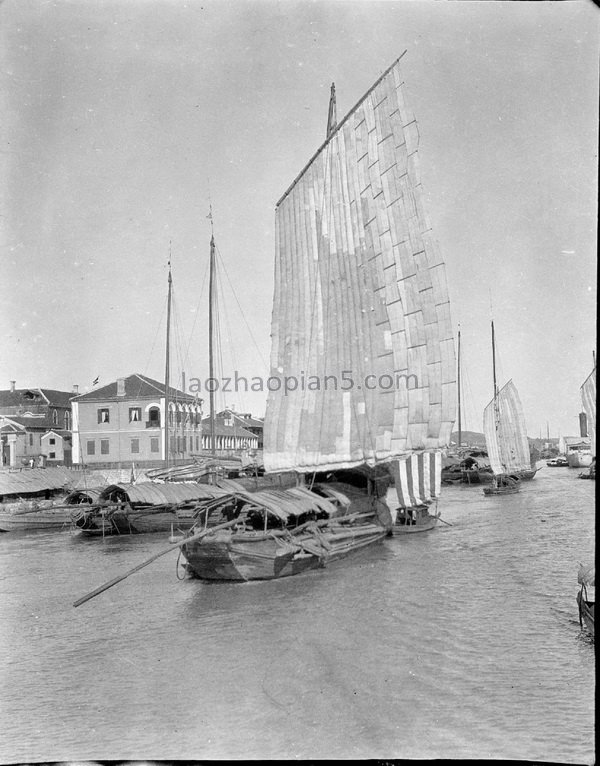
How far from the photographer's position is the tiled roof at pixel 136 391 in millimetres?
31125

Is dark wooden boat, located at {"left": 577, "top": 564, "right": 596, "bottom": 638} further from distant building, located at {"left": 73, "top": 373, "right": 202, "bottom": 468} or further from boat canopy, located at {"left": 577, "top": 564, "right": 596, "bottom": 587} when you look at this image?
distant building, located at {"left": 73, "top": 373, "right": 202, "bottom": 468}

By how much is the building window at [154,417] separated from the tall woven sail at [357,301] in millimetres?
18432

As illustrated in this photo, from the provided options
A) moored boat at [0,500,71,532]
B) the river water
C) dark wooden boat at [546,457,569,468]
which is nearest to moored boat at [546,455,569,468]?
dark wooden boat at [546,457,569,468]

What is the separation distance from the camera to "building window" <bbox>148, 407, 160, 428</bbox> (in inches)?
1226

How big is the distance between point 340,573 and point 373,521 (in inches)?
161

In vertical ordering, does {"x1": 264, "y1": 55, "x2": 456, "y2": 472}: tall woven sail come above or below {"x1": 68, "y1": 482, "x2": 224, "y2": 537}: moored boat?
above

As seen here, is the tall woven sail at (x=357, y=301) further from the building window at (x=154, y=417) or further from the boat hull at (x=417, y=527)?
the building window at (x=154, y=417)

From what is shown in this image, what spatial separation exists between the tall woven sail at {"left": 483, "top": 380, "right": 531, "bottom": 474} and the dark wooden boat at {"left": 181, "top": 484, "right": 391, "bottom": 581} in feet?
64.2

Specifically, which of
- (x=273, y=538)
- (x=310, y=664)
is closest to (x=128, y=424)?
(x=273, y=538)

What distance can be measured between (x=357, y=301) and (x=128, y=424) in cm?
2037

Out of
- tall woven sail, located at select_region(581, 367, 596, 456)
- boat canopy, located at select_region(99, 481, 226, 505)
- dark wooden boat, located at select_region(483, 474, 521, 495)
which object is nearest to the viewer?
tall woven sail, located at select_region(581, 367, 596, 456)

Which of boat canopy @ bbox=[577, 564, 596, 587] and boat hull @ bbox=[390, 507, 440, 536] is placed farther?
boat hull @ bbox=[390, 507, 440, 536]

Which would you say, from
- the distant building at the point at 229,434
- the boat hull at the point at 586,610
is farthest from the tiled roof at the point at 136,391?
the boat hull at the point at 586,610

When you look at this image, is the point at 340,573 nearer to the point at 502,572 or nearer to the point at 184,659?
the point at 502,572
